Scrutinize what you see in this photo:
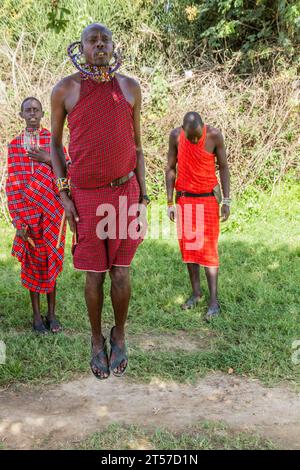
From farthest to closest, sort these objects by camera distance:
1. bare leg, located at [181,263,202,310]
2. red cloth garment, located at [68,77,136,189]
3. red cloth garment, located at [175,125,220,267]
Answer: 1. bare leg, located at [181,263,202,310]
2. red cloth garment, located at [175,125,220,267]
3. red cloth garment, located at [68,77,136,189]

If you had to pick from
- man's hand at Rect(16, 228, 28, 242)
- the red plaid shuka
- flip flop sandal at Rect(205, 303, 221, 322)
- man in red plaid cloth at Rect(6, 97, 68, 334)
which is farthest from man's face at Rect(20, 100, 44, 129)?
flip flop sandal at Rect(205, 303, 221, 322)

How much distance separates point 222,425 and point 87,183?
6.06 ft

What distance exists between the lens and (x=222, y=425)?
3664 mm

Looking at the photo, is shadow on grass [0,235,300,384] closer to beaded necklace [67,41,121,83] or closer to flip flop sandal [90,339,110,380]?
flip flop sandal [90,339,110,380]

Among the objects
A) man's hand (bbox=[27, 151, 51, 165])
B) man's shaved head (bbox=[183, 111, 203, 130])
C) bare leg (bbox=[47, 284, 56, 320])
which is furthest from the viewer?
man's shaved head (bbox=[183, 111, 203, 130])

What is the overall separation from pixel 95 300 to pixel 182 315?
7.44 feet

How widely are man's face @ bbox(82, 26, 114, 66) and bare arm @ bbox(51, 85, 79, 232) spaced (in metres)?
0.26

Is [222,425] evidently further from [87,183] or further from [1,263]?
[1,263]

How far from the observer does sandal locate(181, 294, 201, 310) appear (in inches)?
228

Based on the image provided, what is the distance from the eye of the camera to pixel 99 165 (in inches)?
127

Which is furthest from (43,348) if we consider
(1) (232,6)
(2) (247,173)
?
(1) (232,6)

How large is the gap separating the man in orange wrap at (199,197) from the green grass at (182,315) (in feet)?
1.19

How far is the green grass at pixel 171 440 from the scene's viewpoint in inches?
135

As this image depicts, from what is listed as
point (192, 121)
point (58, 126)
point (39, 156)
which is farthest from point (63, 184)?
point (192, 121)
